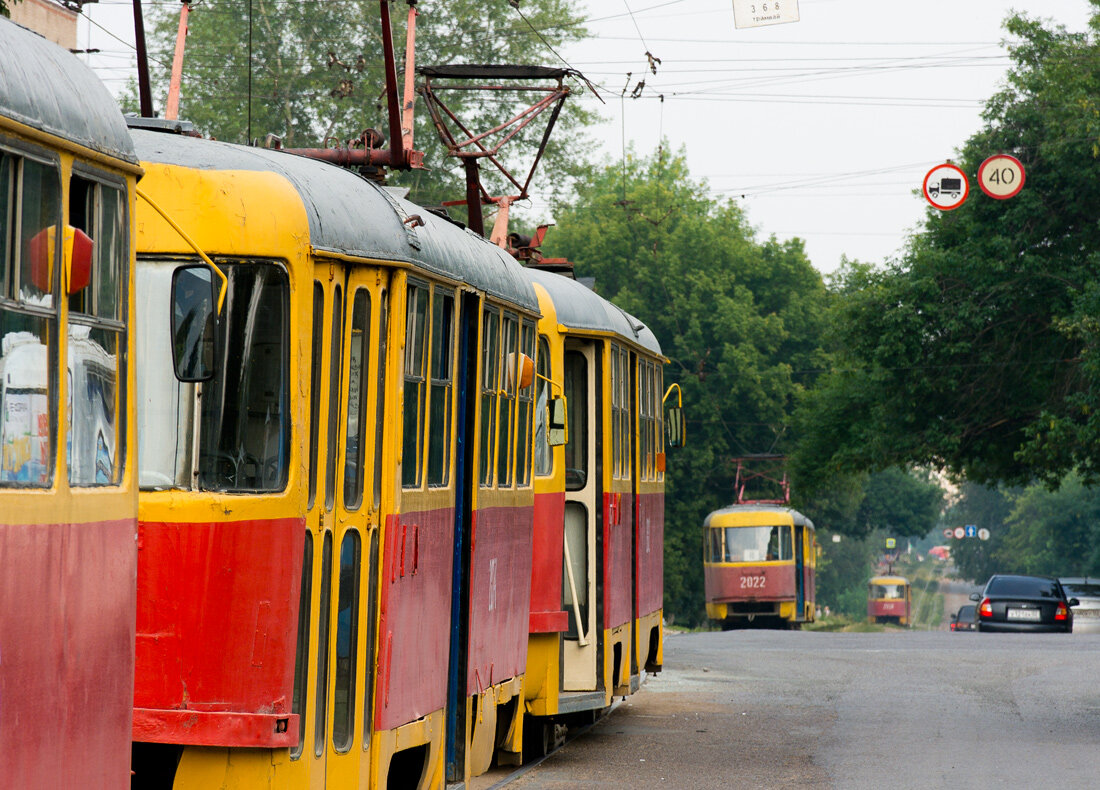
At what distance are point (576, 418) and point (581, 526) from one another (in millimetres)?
828

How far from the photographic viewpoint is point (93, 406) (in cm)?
443

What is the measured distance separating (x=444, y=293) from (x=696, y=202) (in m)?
47.9

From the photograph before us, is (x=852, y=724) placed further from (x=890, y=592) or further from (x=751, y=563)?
(x=890, y=592)

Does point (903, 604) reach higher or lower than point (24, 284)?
lower

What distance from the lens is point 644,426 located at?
14.5 metres

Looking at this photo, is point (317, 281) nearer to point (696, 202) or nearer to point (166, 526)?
point (166, 526)

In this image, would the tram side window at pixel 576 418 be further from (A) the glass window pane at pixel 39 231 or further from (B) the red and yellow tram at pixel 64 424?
(A) the glass window pane at pixel 39 231

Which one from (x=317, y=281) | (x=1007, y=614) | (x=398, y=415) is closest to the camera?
(x=317, y=281)

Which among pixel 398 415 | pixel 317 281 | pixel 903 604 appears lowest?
pixel 903 604

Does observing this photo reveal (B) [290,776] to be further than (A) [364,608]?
No

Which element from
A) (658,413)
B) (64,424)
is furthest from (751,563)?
(64,424)

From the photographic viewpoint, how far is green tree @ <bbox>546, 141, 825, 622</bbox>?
46875 mm

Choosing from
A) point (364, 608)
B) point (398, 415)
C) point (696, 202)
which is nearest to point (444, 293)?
point (398, 415)

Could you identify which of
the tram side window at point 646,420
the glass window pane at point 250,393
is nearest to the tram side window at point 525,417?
the glass window pane at point 250,393
